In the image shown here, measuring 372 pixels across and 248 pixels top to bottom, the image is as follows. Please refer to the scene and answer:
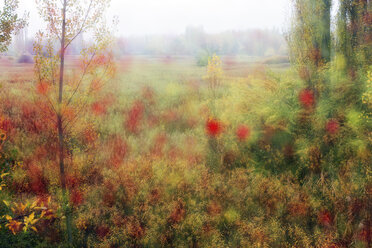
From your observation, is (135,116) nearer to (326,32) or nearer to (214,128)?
(214,128)

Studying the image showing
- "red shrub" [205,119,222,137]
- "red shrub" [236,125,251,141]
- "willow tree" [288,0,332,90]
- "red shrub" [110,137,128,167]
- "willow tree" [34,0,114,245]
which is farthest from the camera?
"willow tree" [288,0,332,90]

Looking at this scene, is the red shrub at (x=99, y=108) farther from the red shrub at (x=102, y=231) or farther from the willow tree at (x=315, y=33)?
the willow tree at (x=315, y=33)

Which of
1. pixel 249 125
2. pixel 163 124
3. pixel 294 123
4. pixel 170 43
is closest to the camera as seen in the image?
pixel 294 123

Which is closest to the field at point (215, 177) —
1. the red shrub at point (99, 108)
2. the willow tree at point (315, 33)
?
the willow tree at point (315, 33)

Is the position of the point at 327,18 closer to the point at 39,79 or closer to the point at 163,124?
the point at 163,124

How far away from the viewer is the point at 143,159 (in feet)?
22.0

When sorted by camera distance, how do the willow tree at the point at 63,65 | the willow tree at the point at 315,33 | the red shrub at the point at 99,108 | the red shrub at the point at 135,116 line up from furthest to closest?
the red shrub at the point at 99,108, the red shrub at the point at 135,116, the willow tree at the point at 315,33, the willow tree at the point at 63,65

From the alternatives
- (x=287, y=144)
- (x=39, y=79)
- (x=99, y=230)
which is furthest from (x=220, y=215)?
(x=39, y=79)

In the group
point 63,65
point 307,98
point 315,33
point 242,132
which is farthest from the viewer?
point 315,33

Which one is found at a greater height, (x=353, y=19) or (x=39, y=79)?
(x=353, y=19)

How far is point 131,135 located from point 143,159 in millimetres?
2007

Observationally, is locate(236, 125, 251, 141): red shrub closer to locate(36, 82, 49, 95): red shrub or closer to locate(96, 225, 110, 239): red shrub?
locate(96, 225, 110, 239): red shrub

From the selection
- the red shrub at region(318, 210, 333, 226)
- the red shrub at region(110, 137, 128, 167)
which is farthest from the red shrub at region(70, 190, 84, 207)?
the red shrub at region(318, 210, 333, 226)

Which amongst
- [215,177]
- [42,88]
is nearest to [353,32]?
[215,177]
